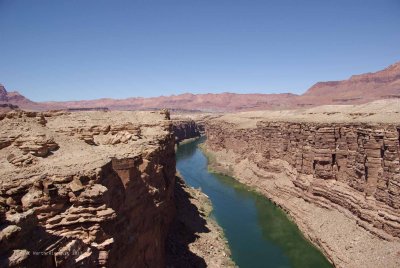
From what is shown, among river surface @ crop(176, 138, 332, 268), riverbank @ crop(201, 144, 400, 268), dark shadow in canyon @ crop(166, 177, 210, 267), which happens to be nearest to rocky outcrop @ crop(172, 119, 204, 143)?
river surface @ crop(176, 138, 332, 268)

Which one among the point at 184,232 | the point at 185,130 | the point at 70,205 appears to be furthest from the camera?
the point at 185,130

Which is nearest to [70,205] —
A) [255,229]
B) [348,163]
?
[255,229]

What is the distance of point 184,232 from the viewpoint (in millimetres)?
27125

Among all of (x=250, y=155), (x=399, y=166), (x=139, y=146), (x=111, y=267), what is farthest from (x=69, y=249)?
(x=250, y=155)

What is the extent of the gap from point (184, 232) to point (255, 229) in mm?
10067

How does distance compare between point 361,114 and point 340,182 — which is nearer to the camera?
point 340,182

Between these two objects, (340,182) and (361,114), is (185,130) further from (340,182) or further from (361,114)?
(340,182)

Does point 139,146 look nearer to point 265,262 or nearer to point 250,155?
point 265,262

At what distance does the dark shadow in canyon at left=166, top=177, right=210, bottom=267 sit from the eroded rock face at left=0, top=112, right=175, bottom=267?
399 centimetres

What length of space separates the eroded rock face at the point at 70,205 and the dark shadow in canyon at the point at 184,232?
157 inches

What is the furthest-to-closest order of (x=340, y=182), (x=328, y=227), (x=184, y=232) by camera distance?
(x=340, y=182), (x=328, y=227), (x=184, y=232)

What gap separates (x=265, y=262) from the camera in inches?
1100

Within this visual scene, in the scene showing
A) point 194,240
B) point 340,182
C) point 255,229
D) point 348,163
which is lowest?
point 255,229

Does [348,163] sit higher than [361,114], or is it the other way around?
[361,114]
